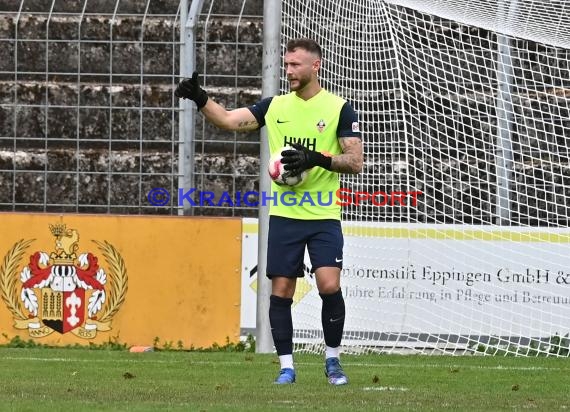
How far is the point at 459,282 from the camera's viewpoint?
11.5 metres

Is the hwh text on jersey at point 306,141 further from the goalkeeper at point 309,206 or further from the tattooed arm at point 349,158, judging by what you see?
the tattooed arm at point 349,158

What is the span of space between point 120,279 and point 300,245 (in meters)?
4.66

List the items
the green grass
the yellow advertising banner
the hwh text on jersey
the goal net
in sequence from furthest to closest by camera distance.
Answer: the yellow advertising banner → the goal net → the hwh text on jersey → the green grass

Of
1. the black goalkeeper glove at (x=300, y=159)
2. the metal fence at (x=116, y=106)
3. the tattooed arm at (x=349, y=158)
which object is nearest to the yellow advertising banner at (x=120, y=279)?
the metal fence at (x=116, y=106)

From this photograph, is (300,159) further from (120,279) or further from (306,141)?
(120,279)

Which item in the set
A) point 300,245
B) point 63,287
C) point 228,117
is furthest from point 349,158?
point 63,287

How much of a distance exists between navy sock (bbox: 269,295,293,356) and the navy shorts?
0.18 m

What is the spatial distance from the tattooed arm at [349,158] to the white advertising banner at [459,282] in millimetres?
4004

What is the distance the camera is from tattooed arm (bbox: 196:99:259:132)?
7547 mm

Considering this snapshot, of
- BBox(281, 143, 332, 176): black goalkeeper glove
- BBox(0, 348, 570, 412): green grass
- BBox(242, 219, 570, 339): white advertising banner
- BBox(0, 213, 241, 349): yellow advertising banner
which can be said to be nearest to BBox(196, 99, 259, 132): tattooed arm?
BBox(281, 143, 332, 176): black goalkeeper glove

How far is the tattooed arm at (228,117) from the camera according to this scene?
24.8 ft

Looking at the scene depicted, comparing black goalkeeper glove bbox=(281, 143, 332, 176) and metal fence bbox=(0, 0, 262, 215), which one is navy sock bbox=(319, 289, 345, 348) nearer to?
black goalkeeper glove bbox=(281, 143, 332, 176)

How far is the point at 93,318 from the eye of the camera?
11867 millimetres

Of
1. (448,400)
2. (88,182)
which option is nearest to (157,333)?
(88,182)
